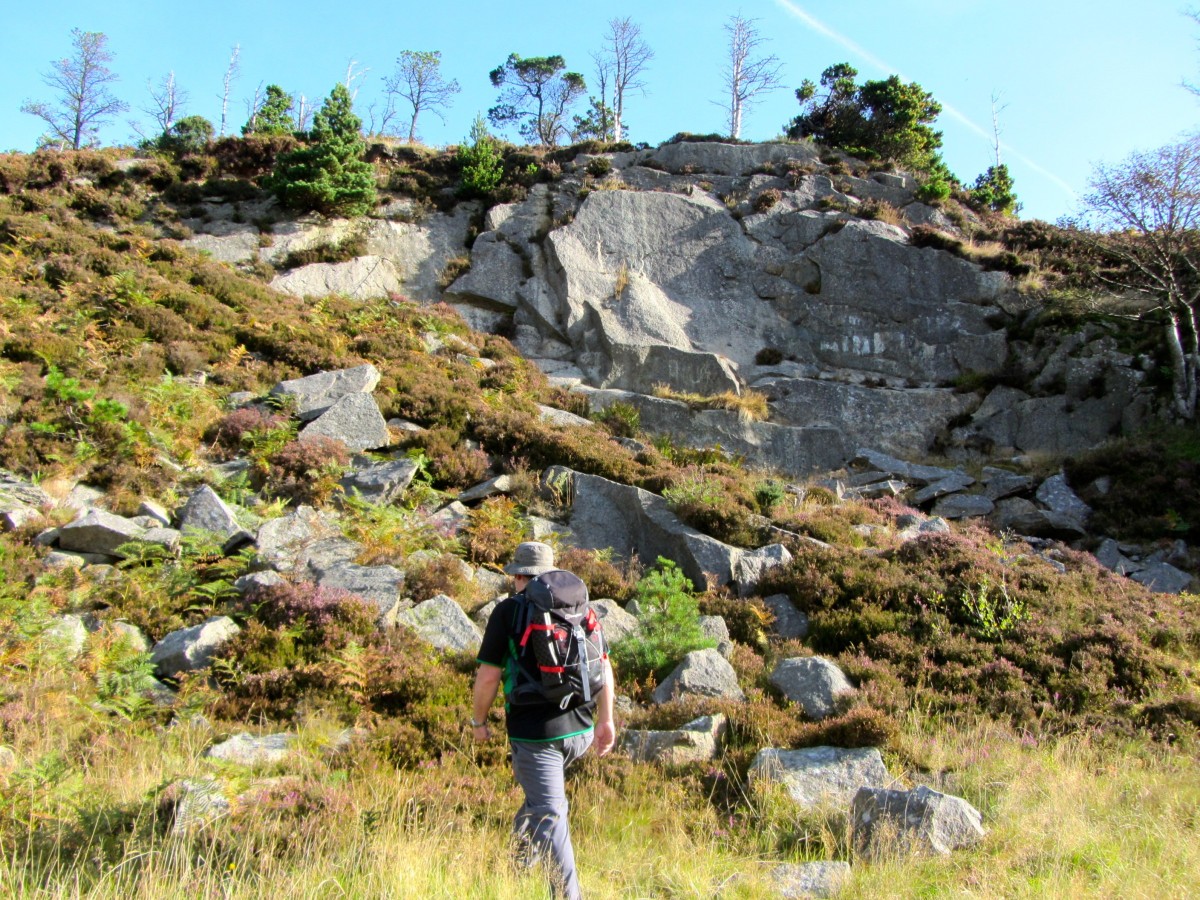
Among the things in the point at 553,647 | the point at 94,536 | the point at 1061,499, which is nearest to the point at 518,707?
the point at 553,647

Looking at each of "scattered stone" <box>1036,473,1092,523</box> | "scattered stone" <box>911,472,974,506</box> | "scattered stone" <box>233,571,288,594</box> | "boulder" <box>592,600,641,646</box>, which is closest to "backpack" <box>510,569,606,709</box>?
"boulder" <box>592,600,641,646</box>

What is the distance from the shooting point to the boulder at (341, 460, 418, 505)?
10516 mm

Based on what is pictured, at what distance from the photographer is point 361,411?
12344 mm

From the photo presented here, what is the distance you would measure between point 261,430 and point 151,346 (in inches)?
158

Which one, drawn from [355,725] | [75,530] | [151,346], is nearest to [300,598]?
[355,725]

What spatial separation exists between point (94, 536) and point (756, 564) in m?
7.84

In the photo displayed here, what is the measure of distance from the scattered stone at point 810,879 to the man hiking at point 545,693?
3.85ft

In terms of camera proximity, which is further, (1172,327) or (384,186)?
(384,186)

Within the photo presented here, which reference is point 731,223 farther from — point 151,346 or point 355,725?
point 355,725

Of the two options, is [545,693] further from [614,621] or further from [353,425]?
[353,425]

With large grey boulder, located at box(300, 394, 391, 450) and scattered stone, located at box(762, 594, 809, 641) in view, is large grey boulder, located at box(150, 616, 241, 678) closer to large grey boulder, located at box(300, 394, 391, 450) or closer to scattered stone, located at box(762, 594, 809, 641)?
large grey boulder, located at box(300, 394, 391, 450)

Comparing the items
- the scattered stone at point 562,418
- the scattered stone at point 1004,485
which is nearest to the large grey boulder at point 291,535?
the scattered stone at point 562,418

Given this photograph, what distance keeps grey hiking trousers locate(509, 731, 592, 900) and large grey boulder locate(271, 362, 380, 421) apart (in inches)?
381

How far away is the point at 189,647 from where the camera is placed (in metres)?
6.71
